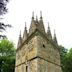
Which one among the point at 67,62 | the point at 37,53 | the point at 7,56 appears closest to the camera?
the point at 37,53

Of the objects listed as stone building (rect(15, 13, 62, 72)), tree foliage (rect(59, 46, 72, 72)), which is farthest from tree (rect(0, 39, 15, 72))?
tree foliage (rect(59, 46, 72, 72))

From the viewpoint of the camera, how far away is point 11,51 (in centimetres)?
3488

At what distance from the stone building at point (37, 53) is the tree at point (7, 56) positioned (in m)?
8.59

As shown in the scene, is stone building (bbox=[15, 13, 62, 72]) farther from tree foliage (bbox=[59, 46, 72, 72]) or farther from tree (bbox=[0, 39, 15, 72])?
tree foliage (bbox=[59, 46, 72, 72])

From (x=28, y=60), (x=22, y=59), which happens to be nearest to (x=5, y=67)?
(x=22, y=59)

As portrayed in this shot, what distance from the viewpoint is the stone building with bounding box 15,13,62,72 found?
20.3 metres

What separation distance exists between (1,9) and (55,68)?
18656 millimetres

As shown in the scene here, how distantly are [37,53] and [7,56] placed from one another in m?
15.5

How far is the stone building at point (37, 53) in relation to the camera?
20.3 metres

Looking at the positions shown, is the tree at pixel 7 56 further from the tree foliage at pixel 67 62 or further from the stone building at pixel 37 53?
the tree foliage at pixel 67 62

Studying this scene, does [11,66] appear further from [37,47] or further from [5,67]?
[37,47]

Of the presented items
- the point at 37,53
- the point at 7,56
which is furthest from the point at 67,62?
the point at 37,53

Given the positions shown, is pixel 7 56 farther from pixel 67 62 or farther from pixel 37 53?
pixel 37 53

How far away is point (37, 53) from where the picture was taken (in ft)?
65.9
